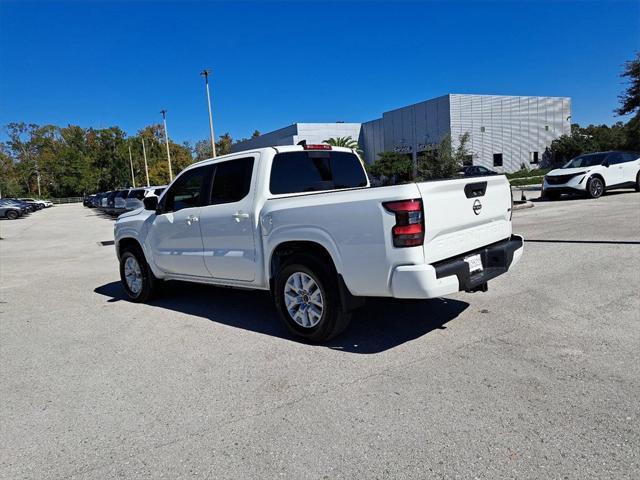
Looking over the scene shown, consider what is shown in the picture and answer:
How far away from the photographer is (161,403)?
3545 mm

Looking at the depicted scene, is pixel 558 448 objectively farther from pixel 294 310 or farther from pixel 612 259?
pixel 612 259

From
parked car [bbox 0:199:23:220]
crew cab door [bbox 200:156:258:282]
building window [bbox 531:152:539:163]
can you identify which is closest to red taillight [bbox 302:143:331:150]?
crew cab door [bbox 200:156:258:282]

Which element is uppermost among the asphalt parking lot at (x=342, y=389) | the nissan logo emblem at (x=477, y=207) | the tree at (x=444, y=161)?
the tree at (x=444, y=161)

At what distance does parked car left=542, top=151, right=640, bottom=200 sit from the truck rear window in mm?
13410

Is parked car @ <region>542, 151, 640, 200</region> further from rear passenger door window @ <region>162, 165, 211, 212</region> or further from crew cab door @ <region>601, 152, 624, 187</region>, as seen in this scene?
rear passenger door window @ <region>162, 165, 211, 212</region>

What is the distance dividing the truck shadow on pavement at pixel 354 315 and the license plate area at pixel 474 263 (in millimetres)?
836

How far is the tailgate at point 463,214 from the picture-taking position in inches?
148

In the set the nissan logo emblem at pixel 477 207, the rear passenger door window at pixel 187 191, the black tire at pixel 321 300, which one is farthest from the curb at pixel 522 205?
the black tire at pixel 321 300

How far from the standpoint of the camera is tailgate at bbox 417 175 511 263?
377 cm

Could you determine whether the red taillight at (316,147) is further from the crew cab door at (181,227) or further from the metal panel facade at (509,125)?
the metal panel facade at (509,125)

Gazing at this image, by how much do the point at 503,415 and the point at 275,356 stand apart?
80.9 inches

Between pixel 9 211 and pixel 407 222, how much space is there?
141 feet

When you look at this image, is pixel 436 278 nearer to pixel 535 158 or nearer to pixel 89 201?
pixel 89 201

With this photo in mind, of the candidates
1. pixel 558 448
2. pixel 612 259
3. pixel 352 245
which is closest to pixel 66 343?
pixel 352 245
